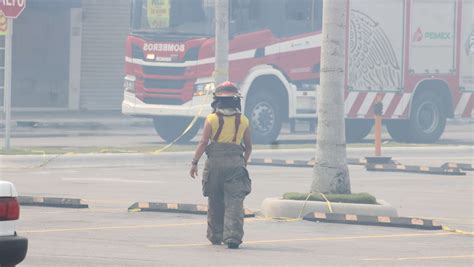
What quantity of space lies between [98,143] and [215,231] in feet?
46.5

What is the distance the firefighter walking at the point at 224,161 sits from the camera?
13438mm

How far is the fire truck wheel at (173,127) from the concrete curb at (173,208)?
12.5 m

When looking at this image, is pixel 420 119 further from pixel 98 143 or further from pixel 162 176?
pixel 162 176

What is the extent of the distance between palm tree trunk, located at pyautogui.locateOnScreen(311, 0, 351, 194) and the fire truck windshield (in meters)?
11.6

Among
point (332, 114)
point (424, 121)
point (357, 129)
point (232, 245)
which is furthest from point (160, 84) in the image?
point (232, 245)

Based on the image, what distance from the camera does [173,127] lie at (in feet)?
96.5

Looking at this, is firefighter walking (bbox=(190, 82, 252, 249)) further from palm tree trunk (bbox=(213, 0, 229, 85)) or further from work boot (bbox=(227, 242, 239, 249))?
palm tree trunk (bbox=(213, 0, 229, 85))

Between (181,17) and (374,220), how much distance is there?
43.5 ft

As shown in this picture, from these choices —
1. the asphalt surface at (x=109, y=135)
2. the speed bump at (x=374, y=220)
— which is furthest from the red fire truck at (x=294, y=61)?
the speed bump at (x=374, y=220)

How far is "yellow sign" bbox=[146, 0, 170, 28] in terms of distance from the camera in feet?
91.9

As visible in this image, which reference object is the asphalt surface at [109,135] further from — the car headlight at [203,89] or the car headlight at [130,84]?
the car headlight at [203,89]

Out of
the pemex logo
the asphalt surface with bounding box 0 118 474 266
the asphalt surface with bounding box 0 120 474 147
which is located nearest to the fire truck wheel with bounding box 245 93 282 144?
the asphalt surface with bounding box 0 120 474 147

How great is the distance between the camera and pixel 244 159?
13.6 meters

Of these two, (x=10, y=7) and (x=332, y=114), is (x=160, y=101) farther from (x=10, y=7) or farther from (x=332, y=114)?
(x=332, y=114)
